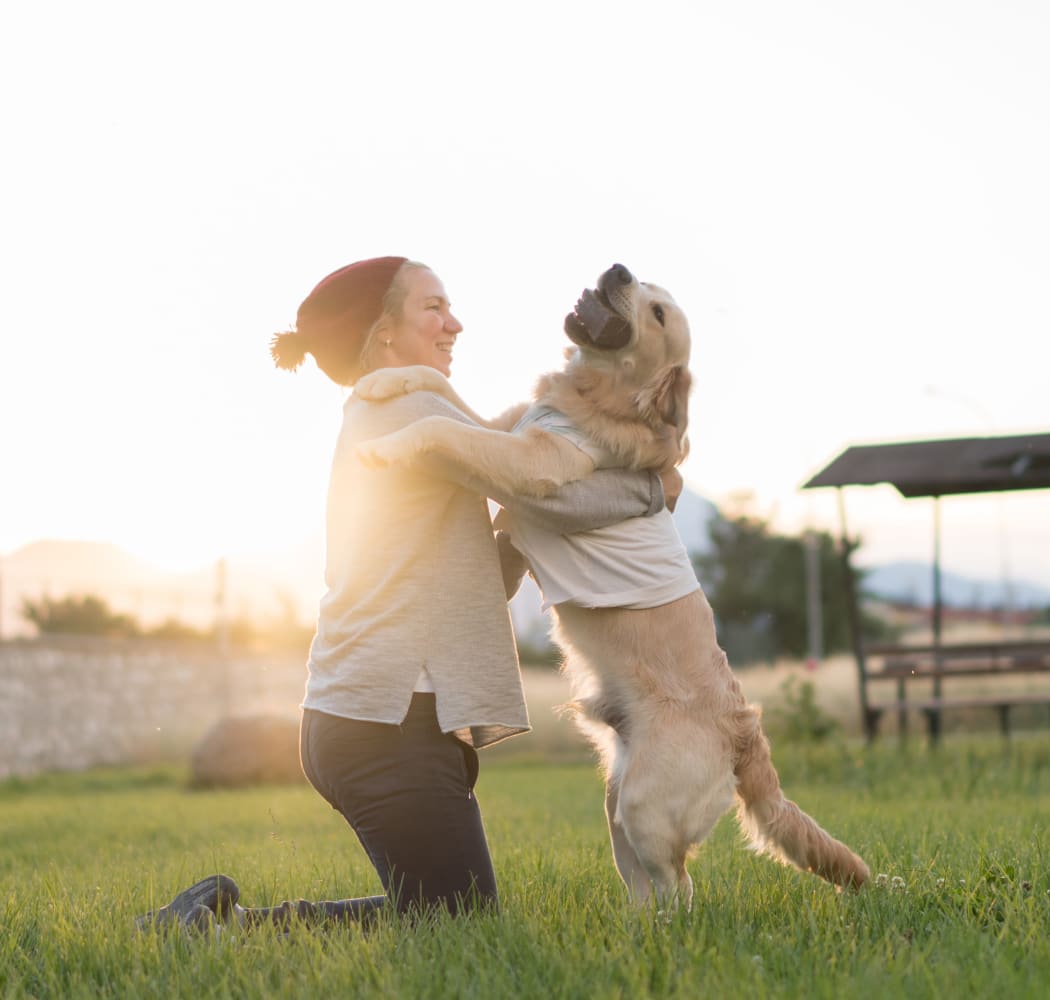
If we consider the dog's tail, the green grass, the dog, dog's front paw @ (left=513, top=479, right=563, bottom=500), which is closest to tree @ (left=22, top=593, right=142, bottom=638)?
the green grass

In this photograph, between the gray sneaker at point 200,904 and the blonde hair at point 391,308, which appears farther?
the blonde hair at point 391,308

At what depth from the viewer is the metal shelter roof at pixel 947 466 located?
11.3 metres

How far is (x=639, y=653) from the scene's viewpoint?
4129mm

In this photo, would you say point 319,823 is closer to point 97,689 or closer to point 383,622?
point 383,622

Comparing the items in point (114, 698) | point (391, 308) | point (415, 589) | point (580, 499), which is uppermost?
Answer: point (391, 308)

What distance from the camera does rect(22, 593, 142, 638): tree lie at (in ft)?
95.1

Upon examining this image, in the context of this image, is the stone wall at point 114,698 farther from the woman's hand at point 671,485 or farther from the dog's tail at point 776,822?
the dog's tail at point 776,822

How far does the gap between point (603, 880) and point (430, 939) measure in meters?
1.35

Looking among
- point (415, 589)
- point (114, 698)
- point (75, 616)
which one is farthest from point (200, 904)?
point (75, 616)

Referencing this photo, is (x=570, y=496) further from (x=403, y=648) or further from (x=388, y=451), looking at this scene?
(x=403, y=648)

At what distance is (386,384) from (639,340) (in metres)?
1.04

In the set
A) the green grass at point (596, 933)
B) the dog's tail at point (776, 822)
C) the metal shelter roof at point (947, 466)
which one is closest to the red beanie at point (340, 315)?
the green grass at point (596, 933)

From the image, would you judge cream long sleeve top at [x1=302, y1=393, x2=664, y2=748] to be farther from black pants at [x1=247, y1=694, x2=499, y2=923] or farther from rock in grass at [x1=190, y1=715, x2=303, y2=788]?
rock in grass at [x1=190, y1=715, x2=303, y2=788]

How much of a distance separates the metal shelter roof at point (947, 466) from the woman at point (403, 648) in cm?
814
